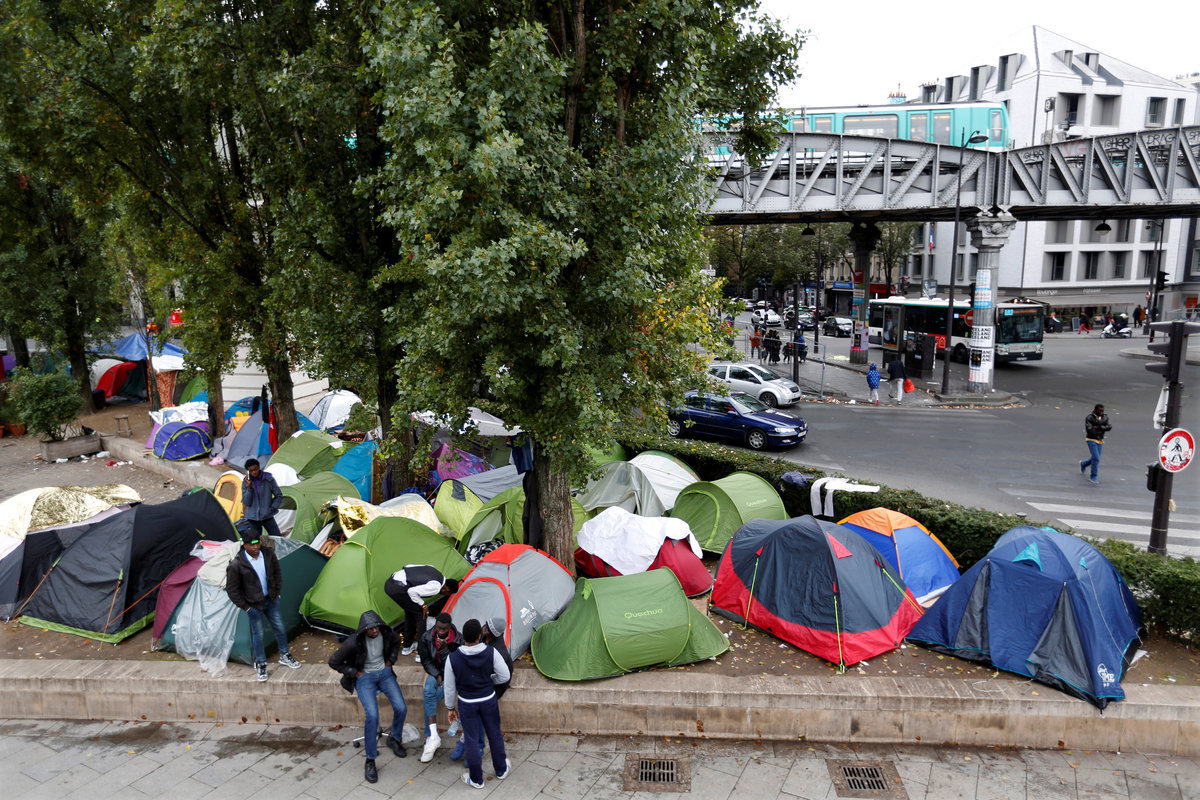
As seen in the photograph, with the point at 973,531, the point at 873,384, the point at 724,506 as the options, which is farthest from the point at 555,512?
the point at 873,384

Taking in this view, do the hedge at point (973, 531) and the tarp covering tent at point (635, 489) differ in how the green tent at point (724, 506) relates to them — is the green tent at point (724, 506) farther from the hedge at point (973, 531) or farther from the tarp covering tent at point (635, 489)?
the hedge at point (973, 531)

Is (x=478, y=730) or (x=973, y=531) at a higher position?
(x=973, y=531)

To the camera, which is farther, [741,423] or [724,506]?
[741,423]

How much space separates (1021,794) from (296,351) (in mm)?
13015

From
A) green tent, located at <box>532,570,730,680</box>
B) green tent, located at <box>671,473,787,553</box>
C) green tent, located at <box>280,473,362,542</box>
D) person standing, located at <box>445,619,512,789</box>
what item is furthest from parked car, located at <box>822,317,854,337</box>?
person standing, located at <box>445,619,512,789</box>

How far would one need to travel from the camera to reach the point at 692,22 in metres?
9.67

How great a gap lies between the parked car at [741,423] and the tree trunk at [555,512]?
923 centimetres

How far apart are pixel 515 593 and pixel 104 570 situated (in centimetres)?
512

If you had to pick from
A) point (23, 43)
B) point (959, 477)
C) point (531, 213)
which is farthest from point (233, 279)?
point (959, 477)

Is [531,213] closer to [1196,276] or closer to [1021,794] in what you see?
[1021,794]

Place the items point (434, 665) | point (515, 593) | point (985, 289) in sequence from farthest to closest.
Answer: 1. point (985, 289)
2. point (515, 593)
3. point (434, 665)

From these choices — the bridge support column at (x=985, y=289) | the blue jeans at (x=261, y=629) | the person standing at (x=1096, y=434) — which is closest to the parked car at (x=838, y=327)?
the bridge support column at (x=985, y=289)

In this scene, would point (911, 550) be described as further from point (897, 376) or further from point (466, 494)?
point (897, 376)

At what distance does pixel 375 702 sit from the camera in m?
6.71
